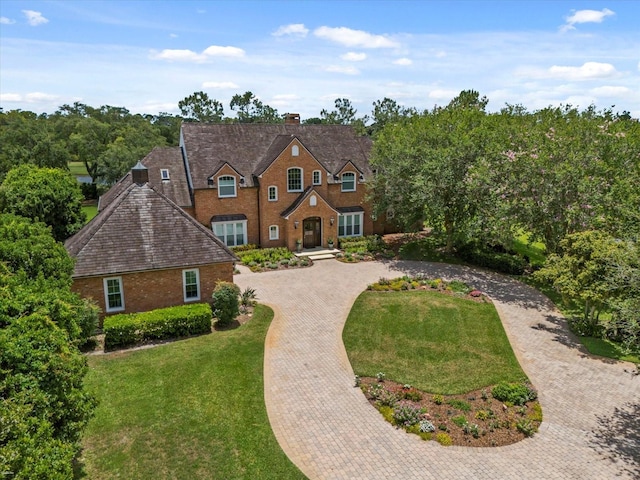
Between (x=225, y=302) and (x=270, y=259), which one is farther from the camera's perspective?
(x=270, y=259)

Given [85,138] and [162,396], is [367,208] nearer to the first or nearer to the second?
[162,396]

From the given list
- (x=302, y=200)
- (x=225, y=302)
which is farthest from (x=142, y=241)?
(x=302, y=200)

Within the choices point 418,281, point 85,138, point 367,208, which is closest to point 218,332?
point 418,281

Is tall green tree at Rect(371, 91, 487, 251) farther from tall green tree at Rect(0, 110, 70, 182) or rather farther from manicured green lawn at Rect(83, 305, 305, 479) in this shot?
tall green tree at Rect(0, 110, 70, 182)

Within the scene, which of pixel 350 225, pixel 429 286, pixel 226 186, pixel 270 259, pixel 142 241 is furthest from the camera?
pixel 350 225

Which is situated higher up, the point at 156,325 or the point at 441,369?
the point at 156,325

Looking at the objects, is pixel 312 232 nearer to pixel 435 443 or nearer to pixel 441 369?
pixel 441 369

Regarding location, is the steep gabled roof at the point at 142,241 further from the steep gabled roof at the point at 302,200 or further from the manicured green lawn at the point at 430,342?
the steep gabled roof at the point at 302,200
